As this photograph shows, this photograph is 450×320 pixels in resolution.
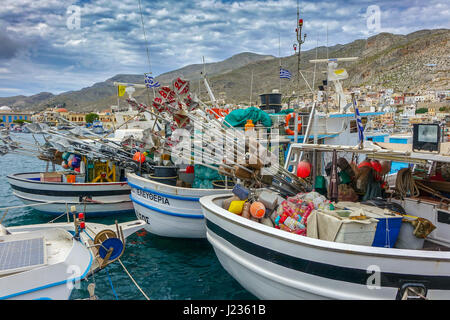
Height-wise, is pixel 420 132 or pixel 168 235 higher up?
pixel 420 132

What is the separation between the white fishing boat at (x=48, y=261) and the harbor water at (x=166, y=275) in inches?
31.4

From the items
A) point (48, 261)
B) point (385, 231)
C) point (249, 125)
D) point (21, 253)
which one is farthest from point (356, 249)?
point (249, 125)

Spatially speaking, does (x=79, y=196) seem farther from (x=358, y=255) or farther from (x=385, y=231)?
(x=385, y=231)

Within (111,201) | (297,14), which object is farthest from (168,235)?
(297,14)

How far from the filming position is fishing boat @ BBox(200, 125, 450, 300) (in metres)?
4.01

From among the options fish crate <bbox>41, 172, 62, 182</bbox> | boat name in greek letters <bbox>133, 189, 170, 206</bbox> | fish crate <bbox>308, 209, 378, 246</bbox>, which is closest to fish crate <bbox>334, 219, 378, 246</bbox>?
fish crate <bbox>308, 209, 378, 246</bbox>

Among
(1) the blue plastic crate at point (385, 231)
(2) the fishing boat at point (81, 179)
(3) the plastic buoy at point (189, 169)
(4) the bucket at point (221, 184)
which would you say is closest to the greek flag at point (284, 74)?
(3) the plastic buoy at point (189, 169)

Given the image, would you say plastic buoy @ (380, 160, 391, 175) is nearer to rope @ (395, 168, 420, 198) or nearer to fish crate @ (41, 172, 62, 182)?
rope @ (395, 168, 420, 198)

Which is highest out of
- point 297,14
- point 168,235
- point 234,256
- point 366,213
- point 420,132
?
point 297,14

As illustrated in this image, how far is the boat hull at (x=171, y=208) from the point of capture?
324 inches
